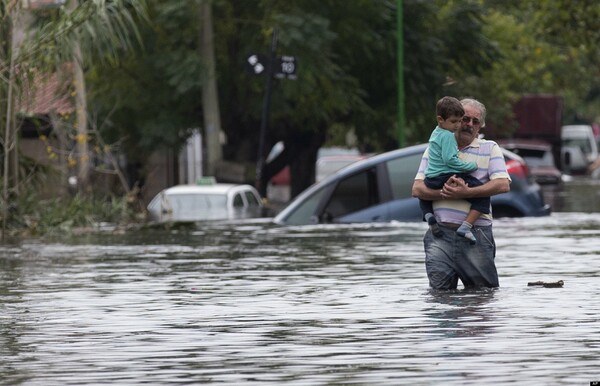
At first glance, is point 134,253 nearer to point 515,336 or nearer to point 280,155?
point 515,336

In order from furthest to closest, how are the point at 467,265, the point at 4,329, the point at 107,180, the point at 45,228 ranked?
the point at 107,180 < the point at 45,228 < the point at 467,265 < the point at 4,329

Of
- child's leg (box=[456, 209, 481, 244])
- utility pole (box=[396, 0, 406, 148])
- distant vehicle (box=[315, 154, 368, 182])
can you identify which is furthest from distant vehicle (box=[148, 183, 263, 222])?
distant vehicle (box=[315, 154, 368, 182])

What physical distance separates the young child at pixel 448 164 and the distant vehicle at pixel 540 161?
51.2 meters

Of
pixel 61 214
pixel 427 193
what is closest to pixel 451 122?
pixel 427 193

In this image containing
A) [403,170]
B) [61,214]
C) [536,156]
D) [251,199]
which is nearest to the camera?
[403,170]

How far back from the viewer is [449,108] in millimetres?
13938

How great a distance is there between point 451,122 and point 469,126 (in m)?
0.24

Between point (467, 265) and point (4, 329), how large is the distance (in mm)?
3565

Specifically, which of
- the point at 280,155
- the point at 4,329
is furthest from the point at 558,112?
the point at 4,329

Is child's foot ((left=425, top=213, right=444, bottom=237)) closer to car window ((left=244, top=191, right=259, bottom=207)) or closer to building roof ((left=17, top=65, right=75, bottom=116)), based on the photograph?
building roof ((left=17, top=65, right=75, bottom=116))

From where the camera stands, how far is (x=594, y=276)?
645 inches

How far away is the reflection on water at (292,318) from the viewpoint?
988 centimetres

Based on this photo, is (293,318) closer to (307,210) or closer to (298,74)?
(307,210)

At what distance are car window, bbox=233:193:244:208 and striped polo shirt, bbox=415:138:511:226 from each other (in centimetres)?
1964
